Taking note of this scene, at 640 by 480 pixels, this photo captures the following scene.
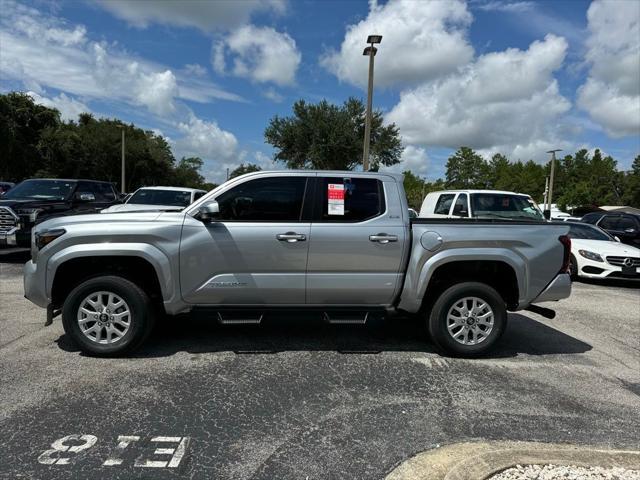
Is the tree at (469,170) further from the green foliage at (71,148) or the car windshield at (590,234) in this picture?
the car windshield at (590,234)

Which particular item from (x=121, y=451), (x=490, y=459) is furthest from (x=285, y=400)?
(x=490, y=459)

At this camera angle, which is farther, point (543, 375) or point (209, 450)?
point (543, 375)

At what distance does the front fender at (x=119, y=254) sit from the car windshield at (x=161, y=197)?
7.87 meters

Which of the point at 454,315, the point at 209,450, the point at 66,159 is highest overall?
the point at 66,159

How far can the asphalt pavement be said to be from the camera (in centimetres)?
319

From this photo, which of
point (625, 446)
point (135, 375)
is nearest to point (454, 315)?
point (625, 446)

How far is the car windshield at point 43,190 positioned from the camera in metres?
11.0

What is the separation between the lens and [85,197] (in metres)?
11.6

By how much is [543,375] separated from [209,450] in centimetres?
336

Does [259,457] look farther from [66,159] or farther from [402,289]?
[66,159]

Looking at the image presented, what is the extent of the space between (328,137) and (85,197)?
19526 millimetres

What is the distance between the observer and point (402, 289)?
5.07m

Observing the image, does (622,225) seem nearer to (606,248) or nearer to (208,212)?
(606,248)

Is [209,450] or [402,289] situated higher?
[402,289]
